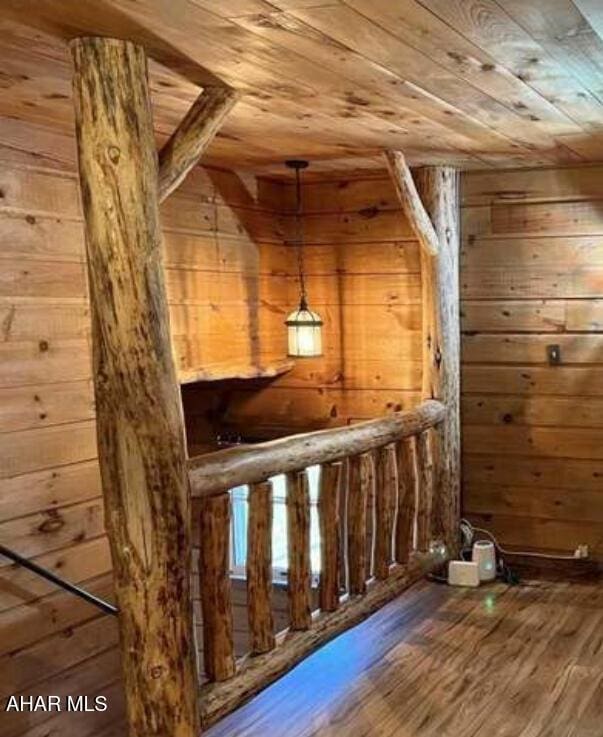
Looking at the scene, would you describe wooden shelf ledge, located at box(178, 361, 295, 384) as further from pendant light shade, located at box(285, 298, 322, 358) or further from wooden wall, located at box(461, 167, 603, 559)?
wooden wall, located at box(461, 167, 603, 559)

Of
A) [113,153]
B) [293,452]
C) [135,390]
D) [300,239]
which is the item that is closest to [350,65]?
[113,153]

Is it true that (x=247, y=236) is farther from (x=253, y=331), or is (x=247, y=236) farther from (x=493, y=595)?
(x=493, y=595)

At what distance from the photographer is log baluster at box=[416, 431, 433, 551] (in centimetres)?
456

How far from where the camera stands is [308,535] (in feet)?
11.6

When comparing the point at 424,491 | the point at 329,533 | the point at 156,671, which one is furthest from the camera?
the point at 424,491

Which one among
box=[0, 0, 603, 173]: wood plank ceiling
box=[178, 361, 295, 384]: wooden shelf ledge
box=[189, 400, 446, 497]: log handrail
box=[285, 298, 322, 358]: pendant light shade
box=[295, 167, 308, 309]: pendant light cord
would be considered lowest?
box=[189, 400, 446, 497]: log handrail

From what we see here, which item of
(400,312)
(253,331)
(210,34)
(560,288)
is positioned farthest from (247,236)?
(210,34)

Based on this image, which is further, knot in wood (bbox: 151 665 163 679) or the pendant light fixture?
the pendant light fixture

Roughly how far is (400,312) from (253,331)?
0.84 metres

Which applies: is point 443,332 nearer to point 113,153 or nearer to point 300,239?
point 300,239

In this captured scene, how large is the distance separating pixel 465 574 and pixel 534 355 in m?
1.22

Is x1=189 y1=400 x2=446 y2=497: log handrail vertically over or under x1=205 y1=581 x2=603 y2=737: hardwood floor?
over

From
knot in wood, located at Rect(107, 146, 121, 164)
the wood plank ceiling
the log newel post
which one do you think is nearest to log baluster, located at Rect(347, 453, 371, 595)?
the log newel post

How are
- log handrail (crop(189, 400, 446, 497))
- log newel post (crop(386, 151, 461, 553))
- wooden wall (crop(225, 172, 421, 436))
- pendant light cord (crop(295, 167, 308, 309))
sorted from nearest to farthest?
log handrail (crop(189, 400, 446, 497)) < log newel post (crop(386, 151, 461, 553)) < wooden wall (crop(225, 172, 421, 436)) < pendant light cord (crop(295, 167, 308, 309))
